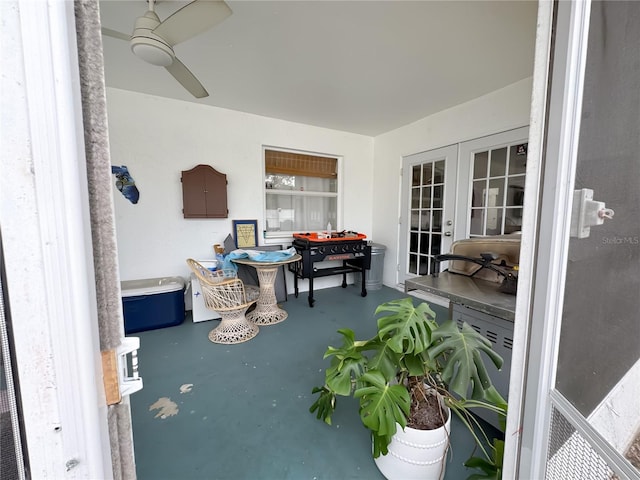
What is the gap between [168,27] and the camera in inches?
57.7

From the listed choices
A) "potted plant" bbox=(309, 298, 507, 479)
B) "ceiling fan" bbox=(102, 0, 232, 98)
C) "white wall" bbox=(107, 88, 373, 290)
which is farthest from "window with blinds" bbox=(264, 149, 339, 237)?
"potted plant" bbox=(309, 298, 507, 479)

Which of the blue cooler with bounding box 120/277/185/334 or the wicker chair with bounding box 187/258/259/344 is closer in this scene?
the wicker chair with bounding box 187/258/259/344

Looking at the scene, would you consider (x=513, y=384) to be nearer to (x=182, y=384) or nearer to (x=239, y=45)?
(x=182, y=384)

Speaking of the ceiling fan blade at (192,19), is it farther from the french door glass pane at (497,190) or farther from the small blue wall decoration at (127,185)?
the french door glass pane at (497,190)

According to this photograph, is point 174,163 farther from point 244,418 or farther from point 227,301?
point 244,418

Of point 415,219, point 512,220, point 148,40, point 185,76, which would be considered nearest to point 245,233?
point 185,76

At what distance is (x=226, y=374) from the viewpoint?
2016mm

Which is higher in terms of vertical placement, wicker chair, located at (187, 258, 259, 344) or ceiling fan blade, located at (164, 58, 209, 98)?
ceiling fan blade, located at (164, 58, 209, 98)

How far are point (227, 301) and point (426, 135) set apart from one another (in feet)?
10.7

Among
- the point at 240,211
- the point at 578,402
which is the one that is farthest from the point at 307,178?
the point at 578,402

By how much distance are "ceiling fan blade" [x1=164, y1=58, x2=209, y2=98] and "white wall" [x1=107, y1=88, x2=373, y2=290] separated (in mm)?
1160

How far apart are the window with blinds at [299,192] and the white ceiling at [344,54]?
801mm

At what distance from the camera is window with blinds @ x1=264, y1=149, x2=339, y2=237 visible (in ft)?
12.3

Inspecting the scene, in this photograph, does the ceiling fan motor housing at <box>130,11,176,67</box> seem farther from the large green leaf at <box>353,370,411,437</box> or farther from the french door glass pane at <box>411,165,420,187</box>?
the french door glass pane at <box>411,165,420,187</box>
